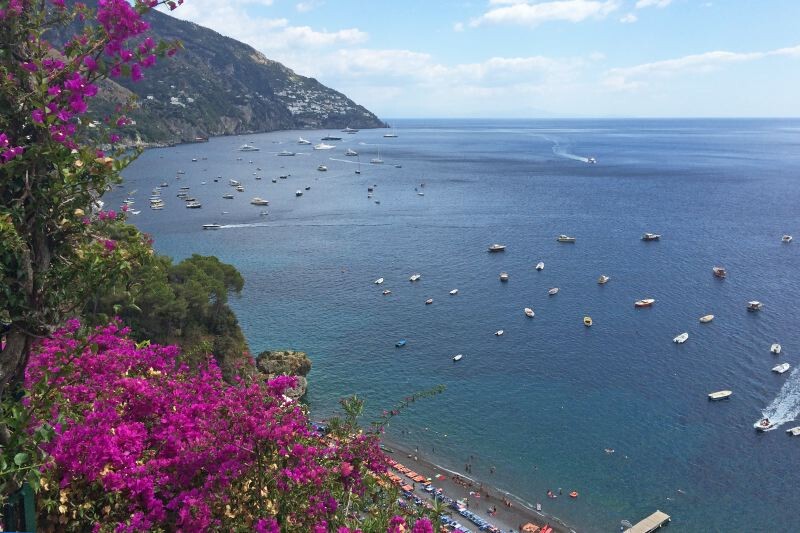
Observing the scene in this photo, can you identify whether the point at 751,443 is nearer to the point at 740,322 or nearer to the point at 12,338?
the point at 740,322

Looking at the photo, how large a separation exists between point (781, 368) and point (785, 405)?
16.7 ft

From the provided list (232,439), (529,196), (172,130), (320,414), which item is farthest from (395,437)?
(172,130)

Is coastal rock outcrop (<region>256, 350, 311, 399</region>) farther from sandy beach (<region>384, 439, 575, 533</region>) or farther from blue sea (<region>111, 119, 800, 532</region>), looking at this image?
sandy beach (<region>384, 439, 575, 533</region>)

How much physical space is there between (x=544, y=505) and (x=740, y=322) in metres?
31.6

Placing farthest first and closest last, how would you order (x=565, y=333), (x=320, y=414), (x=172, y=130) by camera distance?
1. (x=172, y=130)
2. (x=565, y=333)
3. (x=320, y=414)

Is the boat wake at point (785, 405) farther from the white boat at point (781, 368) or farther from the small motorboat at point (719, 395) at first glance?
the small motorboat at point (719, 395)

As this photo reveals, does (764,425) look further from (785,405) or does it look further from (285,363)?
(285,363)

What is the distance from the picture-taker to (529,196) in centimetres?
10538

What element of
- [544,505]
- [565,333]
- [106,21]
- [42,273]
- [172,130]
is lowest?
[544,505]

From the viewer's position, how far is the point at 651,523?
2689cm

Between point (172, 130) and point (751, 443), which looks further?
point (172, 130)

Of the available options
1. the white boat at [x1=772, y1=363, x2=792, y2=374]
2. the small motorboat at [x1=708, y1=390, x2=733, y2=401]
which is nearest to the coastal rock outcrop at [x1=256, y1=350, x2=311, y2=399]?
the small motorboat at [x1=708, y1=390, x2=733, y2=401]

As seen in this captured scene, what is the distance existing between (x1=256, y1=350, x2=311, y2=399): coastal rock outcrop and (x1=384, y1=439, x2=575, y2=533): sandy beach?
9938 mm

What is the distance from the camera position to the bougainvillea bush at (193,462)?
6.51 meters
